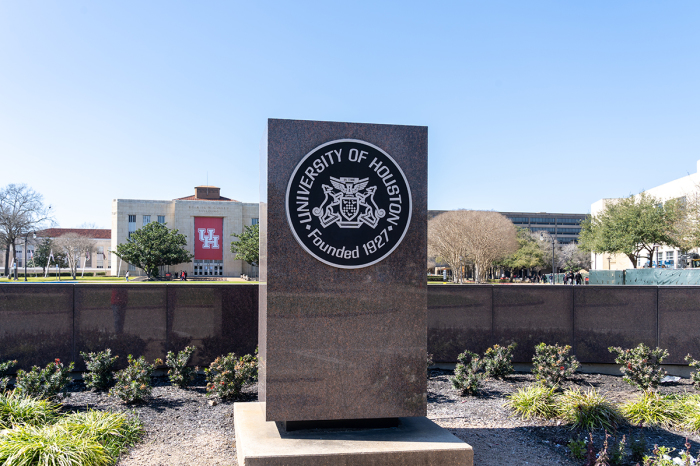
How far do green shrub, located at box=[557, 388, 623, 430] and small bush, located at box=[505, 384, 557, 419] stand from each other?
0.41 feet

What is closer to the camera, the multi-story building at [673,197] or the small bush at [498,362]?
the small bush at [498,362]

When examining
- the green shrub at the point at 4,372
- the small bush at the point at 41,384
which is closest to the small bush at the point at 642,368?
the small bush at the point at 41,384

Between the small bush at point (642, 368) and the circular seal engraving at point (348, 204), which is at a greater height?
the circular seal engraving at point (348, 204)

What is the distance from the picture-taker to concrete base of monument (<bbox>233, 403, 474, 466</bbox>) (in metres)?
4.35

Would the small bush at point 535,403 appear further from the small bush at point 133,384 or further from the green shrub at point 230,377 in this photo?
the small bush at point 133,384

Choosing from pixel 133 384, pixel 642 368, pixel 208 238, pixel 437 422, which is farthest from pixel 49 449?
pixel 208 238

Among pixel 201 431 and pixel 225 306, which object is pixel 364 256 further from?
pixel 225 306

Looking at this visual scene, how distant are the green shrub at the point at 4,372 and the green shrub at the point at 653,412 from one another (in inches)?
331

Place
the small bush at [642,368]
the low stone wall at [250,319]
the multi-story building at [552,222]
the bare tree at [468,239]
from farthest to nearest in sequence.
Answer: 1. the multi-story building at [552,222]
2. the bare tree at [468,239]
3. the low stone wall at [250,319]
4. the small bush at [642,368]

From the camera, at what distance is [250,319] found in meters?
9.02

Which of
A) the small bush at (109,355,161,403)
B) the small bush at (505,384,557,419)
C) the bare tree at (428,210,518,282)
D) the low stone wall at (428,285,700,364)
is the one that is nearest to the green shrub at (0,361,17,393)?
the small bush at (109,355,161,403)

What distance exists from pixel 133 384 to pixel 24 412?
4.21ft

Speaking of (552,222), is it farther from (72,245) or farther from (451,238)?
(72,245)

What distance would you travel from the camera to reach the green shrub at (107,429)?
17.5ft
